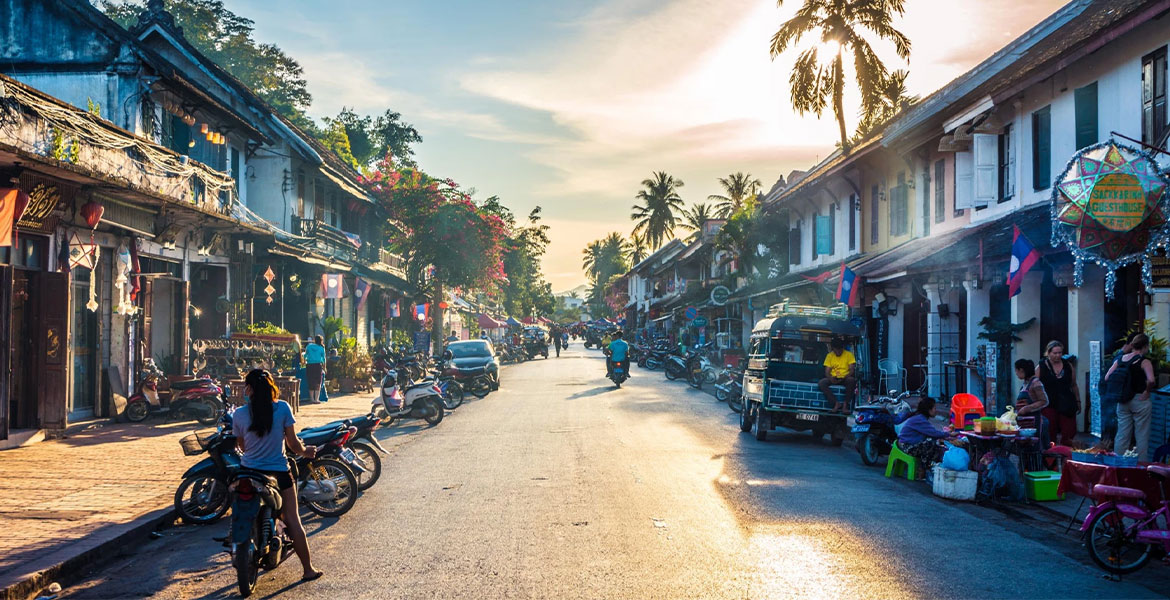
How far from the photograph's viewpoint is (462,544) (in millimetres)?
7641

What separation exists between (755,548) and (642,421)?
1091 cm

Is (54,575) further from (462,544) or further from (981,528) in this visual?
(981,528)

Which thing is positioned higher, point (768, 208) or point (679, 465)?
point (768, 208)

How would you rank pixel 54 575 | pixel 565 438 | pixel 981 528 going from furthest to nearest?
pixel 565 438, pixel 981 528, pixel 54 575

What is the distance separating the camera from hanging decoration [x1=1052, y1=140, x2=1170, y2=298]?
31.9ft

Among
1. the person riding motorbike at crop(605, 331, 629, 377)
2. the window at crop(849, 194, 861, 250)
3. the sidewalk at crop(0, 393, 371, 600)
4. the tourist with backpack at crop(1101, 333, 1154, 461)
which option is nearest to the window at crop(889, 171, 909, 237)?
the window at crop(849, 194, 861, 250)

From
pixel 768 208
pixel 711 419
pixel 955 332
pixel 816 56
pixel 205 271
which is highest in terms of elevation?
pixel 816 56

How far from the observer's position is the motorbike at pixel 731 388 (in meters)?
21.2

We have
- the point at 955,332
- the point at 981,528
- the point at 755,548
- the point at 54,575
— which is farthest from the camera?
the point at 955,332

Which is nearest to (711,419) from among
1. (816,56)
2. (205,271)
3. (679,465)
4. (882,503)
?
(679,465)

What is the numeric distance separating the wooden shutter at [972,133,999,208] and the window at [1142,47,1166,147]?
197 inches

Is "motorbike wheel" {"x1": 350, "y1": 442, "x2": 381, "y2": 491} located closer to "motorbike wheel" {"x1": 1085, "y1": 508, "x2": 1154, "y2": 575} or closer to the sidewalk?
the sidewalk

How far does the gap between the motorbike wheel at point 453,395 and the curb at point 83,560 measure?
13.3 meters

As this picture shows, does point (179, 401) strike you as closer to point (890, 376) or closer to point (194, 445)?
point (194, 445)
